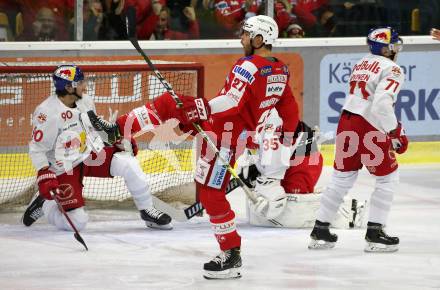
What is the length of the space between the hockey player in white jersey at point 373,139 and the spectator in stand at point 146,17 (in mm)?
3437

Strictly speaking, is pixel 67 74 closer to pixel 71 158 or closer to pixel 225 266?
pixel 71 158

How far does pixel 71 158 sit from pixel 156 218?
63 cm

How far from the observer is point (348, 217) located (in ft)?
24.5

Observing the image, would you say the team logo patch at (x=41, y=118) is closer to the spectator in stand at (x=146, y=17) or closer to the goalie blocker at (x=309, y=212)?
the goalie blocker at (x=309, y=212)

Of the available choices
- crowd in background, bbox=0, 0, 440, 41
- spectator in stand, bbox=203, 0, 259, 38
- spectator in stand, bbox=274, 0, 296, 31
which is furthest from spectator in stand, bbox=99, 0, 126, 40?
spectator in stand, bbox=274, 0, 296, 31

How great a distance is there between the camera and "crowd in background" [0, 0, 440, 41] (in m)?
9.57

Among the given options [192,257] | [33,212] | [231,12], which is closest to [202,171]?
[192,257]

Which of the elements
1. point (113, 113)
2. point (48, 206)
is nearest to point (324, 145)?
point (113, 113)

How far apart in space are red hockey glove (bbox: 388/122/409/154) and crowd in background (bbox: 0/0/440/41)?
3.63 metres

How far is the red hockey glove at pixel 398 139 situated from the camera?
6.63 meters

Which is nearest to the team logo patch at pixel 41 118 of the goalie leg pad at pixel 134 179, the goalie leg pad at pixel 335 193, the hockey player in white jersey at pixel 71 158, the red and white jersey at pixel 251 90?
the hockey player in white jersey at pixel 71 158

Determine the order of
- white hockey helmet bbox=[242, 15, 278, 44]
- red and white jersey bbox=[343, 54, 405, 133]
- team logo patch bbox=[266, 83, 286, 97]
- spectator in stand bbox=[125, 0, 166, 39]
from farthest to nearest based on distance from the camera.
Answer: spectator in stand bbox=[125, 0, 166, 39] < red and white jersey bbox=[343, 54, 405, 133] < white hockey helmet bbox=[242, 15, 278, 44] < team logo patch bbox=[266, 83, 286, 97]

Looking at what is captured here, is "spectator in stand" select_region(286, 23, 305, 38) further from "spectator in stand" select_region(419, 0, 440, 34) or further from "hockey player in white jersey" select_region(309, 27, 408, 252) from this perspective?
"hockey player in white jersey" select_region(309, 27, 408, 252)

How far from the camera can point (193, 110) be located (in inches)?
232
